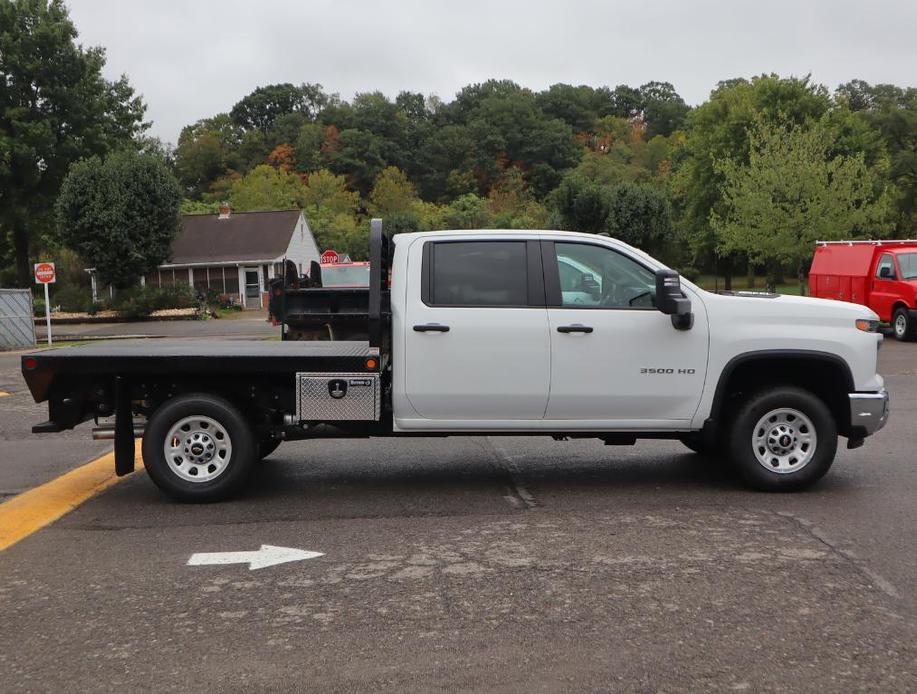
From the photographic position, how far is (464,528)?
19.5ft

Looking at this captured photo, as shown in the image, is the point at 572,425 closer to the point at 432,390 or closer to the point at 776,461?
the point at 432,390

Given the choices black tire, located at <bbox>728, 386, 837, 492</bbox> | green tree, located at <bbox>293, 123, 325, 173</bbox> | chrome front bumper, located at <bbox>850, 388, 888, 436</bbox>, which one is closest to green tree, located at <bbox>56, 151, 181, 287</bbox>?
black tire, located at <bbox>728, 386, 837, 492</bbox>

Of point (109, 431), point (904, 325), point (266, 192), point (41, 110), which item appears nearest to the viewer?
point (109, 431)

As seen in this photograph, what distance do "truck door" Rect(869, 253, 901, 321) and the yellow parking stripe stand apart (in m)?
17.8

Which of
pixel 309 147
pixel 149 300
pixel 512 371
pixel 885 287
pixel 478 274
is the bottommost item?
pixel 512 371

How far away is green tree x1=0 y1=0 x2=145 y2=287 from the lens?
148ft

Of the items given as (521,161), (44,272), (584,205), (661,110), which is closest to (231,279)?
(584,205)

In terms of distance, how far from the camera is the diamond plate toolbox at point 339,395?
254 inches

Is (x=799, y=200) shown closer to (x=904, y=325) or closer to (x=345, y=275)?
(x=904, y=325)

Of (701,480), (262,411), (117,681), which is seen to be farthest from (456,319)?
(117,681)

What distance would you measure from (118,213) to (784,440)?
3669 cm

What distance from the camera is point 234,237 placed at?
53500mm

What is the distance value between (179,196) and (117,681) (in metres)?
39.9

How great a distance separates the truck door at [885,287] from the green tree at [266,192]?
53653 mm
